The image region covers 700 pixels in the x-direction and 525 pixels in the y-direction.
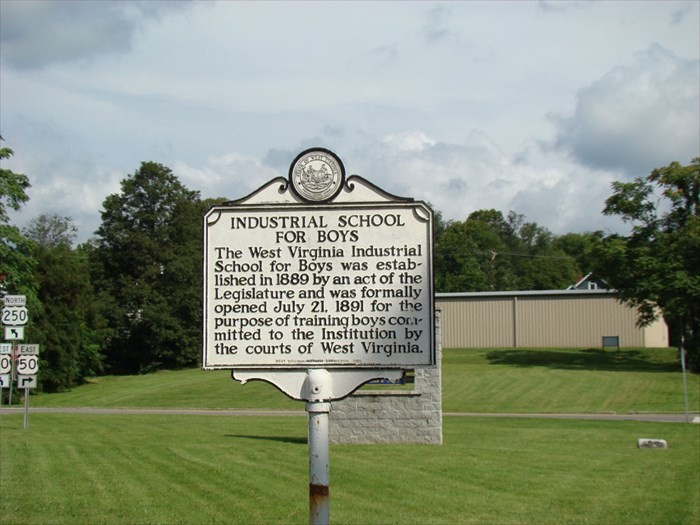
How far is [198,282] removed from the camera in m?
68.1

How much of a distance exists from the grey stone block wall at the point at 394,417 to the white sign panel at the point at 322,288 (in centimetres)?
1226

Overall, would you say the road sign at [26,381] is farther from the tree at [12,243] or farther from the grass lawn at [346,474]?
the tree at [12,243]

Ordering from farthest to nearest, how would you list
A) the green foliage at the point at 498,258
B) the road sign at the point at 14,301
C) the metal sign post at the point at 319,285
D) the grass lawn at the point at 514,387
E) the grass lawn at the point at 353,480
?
1. the green foliage at the point at 498,258
2. the grass lawn at the point at 514,387
3. the road sign at the point at 14,301
4. the grass lawn at the point at 353,480
5. the metal sign post at the point at 319,285

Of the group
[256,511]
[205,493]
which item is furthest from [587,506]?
[205,493]

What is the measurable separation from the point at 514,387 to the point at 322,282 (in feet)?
119

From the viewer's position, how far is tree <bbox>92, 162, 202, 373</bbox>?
2650 inches

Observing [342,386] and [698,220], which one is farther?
[698,220]

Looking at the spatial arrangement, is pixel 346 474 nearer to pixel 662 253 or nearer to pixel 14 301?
pixel 14 301

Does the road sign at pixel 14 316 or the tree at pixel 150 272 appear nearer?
the road sign at pixel 14 316

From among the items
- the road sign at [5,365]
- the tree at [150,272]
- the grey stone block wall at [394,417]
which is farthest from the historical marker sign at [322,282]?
the tree at [150,272]

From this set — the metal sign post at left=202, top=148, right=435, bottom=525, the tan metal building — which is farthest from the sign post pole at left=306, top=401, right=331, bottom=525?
the tan metal building

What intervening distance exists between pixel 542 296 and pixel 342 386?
195ft

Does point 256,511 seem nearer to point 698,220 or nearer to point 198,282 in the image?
point 698,220

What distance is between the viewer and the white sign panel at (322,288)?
5.85 metres
